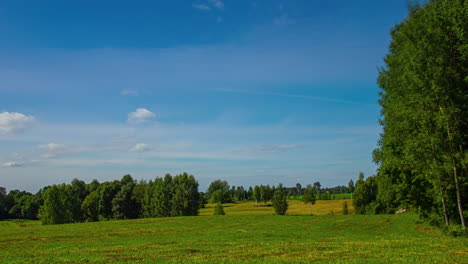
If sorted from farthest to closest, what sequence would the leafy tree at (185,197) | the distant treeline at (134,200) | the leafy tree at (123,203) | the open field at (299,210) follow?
the open field at (299,210) → the leafy tree at (185,197) → the leafy tree at (123,203) → the distant treeline at (134,200)

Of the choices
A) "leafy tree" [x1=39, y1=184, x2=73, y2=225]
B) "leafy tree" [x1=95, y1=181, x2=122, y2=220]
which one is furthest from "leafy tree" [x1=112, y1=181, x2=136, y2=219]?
"leafy tree" [x1=39, y1=184, x2=73, y2=225]

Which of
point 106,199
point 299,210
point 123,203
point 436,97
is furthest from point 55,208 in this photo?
point 436,97

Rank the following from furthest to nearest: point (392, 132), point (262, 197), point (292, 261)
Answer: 1. point (262, 197)
2. point (392, 132)
3. point (292, 261)

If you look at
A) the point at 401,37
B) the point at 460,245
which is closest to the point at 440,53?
the point at 401,37

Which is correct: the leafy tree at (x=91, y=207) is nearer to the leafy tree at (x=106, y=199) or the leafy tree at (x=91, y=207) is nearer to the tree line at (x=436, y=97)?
the leafy tree at (x=106, y=199)

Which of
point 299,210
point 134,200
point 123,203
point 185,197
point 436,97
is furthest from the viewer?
point 299,210

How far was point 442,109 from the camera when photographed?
23.9 m

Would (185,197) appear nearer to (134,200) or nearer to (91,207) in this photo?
(134,200)

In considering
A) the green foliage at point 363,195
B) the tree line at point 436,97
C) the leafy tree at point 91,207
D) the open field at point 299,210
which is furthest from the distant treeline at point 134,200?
the tree line at point 436,97

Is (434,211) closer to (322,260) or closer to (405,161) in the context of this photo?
(405,161)

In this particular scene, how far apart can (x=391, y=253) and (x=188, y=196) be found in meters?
88.9

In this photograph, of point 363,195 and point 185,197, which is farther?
point 185,197

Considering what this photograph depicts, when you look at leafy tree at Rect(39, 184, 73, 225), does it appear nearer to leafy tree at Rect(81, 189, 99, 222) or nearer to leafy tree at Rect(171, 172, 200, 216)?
leafy tree at Rect(81, 189, 99, 222)

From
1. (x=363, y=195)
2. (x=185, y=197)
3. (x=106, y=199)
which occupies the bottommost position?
(x=106, y=199)
